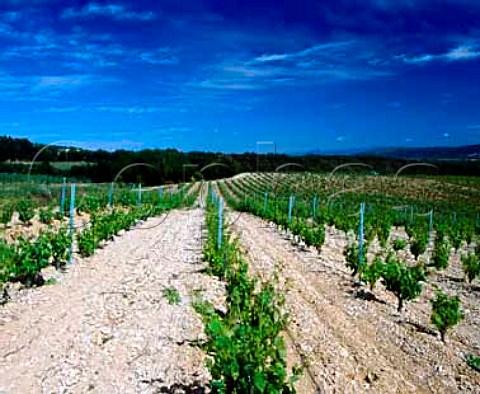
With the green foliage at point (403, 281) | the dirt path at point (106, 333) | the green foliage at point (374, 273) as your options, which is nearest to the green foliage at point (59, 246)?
the dirt path at point (106, 333)

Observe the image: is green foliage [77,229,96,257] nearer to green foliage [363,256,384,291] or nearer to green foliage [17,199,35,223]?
green foliage [17,199,35,223]

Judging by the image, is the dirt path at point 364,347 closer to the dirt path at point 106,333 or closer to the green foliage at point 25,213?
the dirt path at point 106,333

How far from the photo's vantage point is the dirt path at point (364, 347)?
228 inches

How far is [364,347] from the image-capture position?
689 cm

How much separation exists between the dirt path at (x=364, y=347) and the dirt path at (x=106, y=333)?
1400mm

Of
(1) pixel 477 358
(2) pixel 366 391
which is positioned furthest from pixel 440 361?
(2) pixel 366 391

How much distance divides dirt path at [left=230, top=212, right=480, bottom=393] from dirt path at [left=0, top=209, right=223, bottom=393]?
1.40 meters

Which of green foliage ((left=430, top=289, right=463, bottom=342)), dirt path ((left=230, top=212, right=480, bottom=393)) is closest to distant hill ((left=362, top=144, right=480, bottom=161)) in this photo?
dirt path ((left=230, top=212, right=480, bottom=393))

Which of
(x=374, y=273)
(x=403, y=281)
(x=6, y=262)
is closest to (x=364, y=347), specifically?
(x=403, y=281)

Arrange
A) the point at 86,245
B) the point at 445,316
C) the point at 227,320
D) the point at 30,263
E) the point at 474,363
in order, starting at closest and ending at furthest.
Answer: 1. the point at 227,320
2. the point at 474,363
3. the point at 445,316
4. the point at 30,263
5. the point at 86,245

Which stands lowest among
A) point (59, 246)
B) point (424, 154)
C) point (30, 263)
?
point (30, 263)

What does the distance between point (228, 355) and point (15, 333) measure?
393cm

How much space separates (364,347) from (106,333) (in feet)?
10.9

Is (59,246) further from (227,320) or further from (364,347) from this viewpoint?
(364,347)
